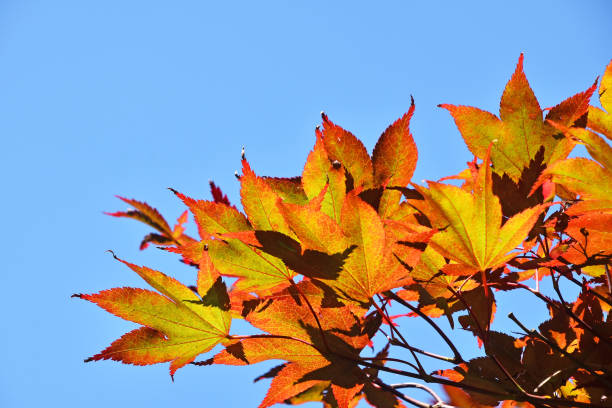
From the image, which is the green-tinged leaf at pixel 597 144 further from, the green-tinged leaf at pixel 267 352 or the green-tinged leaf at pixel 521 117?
the green-tinged leaf at pixel 267 352

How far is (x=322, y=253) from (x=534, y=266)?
28 cm

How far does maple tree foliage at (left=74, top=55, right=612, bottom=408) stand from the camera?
547mm

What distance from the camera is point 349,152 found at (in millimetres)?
645

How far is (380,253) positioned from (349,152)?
160 mm

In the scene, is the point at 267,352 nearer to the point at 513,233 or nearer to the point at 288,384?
the point at 288,384

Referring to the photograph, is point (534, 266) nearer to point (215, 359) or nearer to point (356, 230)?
point (356, 230)

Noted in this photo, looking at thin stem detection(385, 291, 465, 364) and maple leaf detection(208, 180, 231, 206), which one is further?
maple leaf detection(208, 180, 231, 206)

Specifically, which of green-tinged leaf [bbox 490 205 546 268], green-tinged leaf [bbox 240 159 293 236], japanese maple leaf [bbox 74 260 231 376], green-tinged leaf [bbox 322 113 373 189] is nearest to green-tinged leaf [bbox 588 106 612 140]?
green-tinged leaf [bbox 490 205 546 268]

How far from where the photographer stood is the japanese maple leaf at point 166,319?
23.8 inches

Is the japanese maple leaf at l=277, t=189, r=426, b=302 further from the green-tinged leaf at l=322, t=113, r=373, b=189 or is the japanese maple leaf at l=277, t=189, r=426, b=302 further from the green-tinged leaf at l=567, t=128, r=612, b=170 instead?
the green-tinged leaf at l=567, t=128, r=612, b=170

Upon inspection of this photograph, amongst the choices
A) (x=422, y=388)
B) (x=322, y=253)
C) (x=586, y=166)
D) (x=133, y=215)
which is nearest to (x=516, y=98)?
(x=586, y=166)

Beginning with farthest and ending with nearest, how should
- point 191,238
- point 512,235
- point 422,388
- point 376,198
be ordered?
point 191,238 → point 422,388 → point 376,198 → point 512,235

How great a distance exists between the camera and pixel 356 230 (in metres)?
0.54

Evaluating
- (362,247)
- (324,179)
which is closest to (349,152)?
(324,179)
